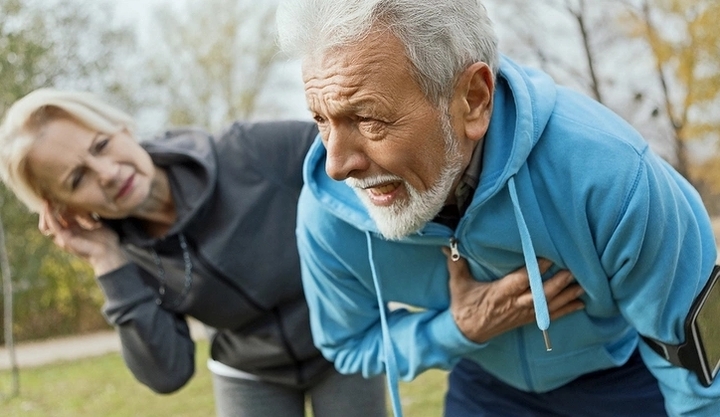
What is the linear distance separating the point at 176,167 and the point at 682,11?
39.3 feet

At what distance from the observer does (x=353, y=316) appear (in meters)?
2.23

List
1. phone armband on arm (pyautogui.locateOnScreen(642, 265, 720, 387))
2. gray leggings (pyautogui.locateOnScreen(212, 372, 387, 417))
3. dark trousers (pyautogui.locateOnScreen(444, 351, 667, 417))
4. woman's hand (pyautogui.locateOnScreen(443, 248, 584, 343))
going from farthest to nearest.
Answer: gray leggings (pyautogui.locateOnScreen(212, 372, 387, 417)) < dark trousers (pyautogui.locateOnScreen(444, 351, 667, 417)) < woman's hand (pyautogui.locateOnScreen(443, 248, 584, 343)) < phone armband on arm (pyautogui.locateOnScreen(642, 265, 720, 387))

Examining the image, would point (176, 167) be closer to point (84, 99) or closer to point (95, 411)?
point (84, 99)

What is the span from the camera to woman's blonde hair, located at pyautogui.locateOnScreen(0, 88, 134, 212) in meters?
2.61

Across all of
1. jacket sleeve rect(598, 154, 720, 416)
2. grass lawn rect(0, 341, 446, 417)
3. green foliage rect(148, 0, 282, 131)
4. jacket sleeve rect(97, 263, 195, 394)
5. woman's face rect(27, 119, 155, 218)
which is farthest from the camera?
green foliage rect(148, 0, 282, 131)

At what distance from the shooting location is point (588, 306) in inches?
77.2

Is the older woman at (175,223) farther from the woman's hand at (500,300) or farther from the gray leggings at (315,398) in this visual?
the woman's hand at (500,300)

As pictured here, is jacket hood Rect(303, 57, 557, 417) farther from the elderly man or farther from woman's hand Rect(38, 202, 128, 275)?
woman's hand Rect(38, 202, 128, 275)

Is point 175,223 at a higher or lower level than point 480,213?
lower

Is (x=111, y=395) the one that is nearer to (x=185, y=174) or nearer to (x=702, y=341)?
(x=185, y=174)

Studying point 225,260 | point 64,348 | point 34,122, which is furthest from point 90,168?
point 64,348

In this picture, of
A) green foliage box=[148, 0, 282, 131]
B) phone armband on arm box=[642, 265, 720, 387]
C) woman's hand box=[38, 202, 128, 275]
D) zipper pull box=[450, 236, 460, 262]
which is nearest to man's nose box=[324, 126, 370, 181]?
zipper pull box=[450, 236, 460, 262]

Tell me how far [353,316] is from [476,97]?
0.80 m

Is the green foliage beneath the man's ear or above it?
beneath
